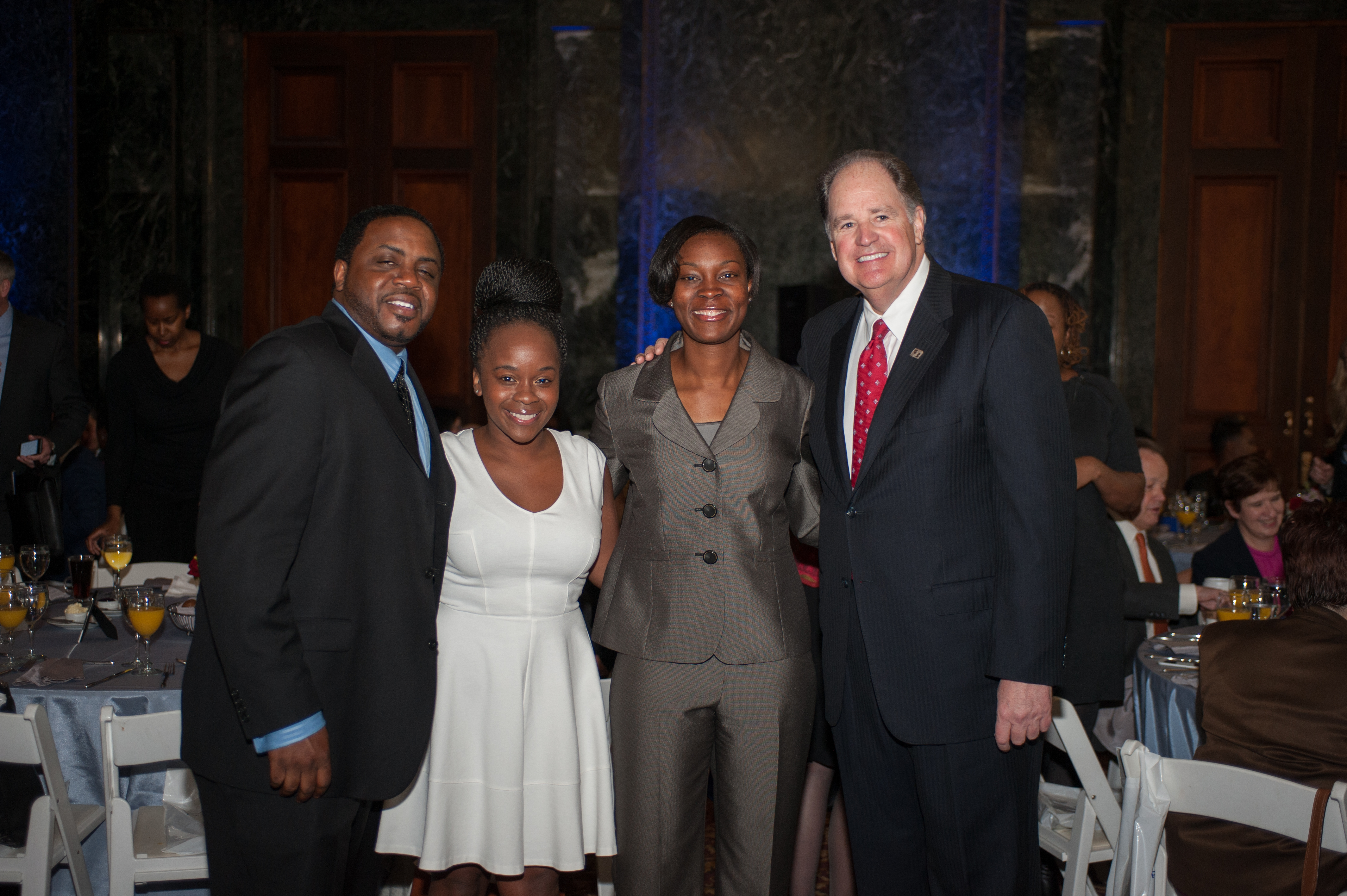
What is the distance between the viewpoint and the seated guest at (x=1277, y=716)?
6.88ft

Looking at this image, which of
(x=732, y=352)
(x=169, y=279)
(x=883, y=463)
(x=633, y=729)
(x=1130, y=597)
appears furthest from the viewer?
(x=169, y=279)

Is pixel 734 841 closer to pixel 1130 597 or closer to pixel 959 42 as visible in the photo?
pixel 1130 597

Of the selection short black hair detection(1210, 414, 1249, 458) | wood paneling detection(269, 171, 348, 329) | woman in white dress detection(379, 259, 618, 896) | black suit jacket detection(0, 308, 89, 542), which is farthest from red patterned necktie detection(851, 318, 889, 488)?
wood paneling detection(269, 171, 348, 329)

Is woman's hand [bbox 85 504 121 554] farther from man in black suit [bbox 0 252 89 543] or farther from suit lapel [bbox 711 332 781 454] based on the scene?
suit lapel [bbox 711 332 781 454]

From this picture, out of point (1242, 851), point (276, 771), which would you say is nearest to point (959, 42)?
point (1242, 851)

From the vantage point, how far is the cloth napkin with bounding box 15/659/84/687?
8.39 ft

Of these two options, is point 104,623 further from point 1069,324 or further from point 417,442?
point 1069,324

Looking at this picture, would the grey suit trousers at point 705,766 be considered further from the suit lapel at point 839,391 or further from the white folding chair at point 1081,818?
the white folding chair at point 1081,818

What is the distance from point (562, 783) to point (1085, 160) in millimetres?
5413

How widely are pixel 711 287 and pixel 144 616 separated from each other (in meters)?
1.65

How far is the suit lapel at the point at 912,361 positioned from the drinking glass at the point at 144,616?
1.80 metres

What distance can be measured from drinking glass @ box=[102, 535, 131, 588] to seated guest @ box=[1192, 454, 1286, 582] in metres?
3.78

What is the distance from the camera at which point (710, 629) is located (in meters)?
2.20

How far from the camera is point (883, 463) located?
207cm
